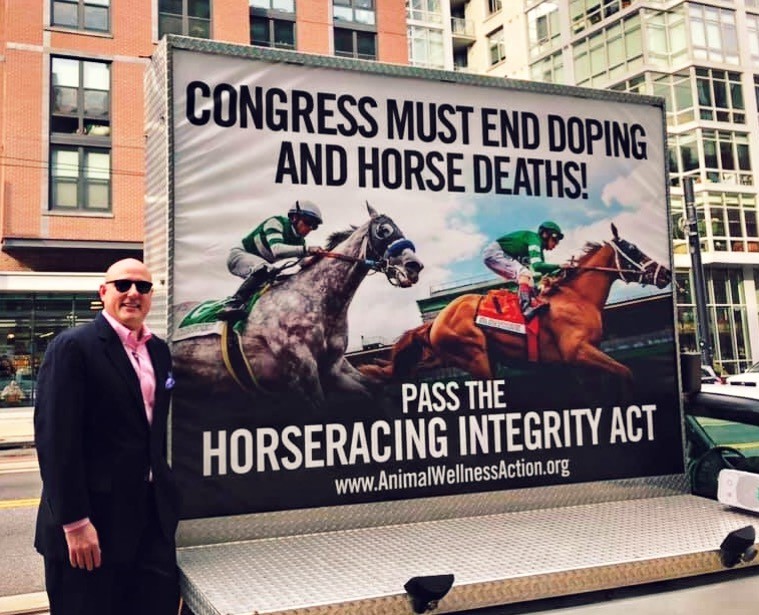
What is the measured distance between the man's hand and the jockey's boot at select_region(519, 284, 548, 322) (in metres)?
2.01

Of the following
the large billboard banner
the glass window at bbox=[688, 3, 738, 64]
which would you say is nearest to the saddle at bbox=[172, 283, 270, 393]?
the large billboard banner

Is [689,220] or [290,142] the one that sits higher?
[689,220]

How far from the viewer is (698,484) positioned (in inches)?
144

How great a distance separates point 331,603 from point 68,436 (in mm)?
968

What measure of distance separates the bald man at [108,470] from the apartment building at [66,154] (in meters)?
23.2

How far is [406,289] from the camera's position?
3.20 metres

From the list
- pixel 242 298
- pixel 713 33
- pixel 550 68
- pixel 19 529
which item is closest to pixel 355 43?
pixel 550 68

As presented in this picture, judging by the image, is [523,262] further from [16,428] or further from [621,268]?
[16,428]

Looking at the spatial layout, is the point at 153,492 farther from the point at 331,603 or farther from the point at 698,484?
the point at 698,484

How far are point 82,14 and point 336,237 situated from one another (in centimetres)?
2677

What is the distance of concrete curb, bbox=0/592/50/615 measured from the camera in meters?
4.77

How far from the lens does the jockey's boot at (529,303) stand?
3330 millimetres

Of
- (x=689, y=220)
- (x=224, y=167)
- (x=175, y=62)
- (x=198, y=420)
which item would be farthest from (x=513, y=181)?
(x=689, y=220)

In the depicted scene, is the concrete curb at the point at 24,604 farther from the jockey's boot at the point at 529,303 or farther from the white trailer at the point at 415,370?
the jockey's boot at the point at 529,303
